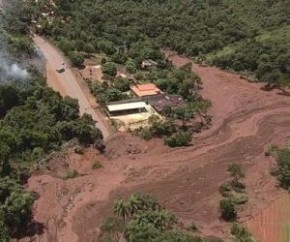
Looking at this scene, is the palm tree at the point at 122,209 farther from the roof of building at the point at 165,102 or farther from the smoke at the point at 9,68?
the smoke at the point at 9,68

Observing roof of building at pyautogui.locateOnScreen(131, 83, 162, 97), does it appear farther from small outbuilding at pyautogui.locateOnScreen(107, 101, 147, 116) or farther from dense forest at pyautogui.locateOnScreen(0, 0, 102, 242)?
dense forest at pyautogui.locateOnScreen(0, 0, 102, 242)

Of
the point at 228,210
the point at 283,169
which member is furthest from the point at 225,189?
the point at 283,169

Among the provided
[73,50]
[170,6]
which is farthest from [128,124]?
[170,6]

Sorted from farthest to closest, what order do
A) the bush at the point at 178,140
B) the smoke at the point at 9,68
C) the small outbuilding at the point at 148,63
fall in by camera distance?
the small outbuilding at the point at 148,63
the smoke at the point at 9,68
the bush at the point at 178,140

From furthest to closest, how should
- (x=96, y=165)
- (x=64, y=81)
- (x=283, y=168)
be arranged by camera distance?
(x=64, y=81)
(x=96, y=165)
(x=283, y=168)

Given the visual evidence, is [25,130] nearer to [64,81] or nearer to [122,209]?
[122,209]

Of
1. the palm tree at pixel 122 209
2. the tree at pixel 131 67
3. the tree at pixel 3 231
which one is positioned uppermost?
the tree at pixel 3 231

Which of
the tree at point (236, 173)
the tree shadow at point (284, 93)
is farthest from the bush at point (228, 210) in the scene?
the tree shadow at point (284, 93)
